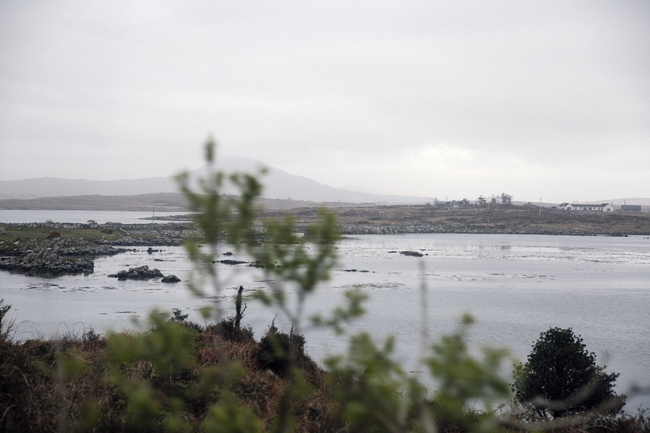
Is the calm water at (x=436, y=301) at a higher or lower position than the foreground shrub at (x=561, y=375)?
lower

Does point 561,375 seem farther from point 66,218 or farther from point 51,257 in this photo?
point 66,218

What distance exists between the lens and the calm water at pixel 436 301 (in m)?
18.1

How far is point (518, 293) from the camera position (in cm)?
3025

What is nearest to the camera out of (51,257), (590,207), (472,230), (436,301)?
(436,301)

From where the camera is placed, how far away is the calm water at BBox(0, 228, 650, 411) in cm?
1809

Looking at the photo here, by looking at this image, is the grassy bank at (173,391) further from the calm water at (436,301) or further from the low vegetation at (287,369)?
the calm water at (436,301)

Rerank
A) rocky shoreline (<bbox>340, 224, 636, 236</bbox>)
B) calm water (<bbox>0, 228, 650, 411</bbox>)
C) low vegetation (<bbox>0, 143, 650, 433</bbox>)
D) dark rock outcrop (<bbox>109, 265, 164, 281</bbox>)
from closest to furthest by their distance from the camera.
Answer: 1. low vegetation (<bbox>0, 143, 650, 433</bbox>)
2. calm water (<bbox>0, 228, 650, 411</bbox>)
3. dark rock outcrop (<bbox>109, 265, 164, 281</bbox>)
4. rocky shoreline (<bbox>340, 224, 636, 236</bbox>)

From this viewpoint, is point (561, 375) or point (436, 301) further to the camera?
point (436, 301)

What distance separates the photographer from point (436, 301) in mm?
27016

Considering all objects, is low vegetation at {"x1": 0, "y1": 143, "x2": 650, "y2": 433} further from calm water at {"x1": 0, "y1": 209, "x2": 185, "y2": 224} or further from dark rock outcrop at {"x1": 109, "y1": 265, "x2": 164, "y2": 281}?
calm water at {"x1": 0, "y1": 209, "x2": 185, "y2": 224}

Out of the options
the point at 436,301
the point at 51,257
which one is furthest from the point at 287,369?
the point at 51,257

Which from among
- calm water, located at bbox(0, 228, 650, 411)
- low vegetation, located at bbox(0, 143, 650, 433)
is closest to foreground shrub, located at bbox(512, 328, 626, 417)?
calm water, located at bbox(0, 228, 650, 411)

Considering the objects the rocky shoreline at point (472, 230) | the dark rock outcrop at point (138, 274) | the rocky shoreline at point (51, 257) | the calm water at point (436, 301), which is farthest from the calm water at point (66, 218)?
the dark rock outcrop at point (138, 274)

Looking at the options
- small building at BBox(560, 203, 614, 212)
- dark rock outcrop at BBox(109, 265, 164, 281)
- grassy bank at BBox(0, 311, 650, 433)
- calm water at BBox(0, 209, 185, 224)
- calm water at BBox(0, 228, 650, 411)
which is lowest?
calm water at BBox(0, 228, 650, 411)
